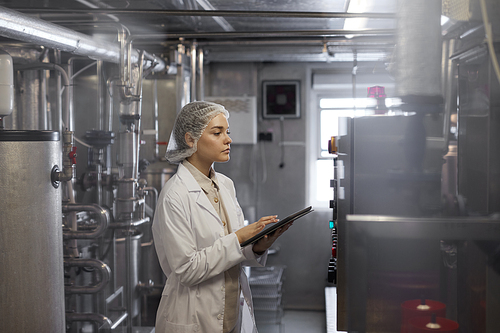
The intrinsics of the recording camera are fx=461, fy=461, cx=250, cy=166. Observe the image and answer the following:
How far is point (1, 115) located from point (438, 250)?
1875 mm

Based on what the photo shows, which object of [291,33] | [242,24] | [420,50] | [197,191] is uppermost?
[242,24]

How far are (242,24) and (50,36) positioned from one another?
1.81 m

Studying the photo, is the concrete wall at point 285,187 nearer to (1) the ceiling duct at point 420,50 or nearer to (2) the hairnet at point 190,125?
(2) the hairnet at point 190,125

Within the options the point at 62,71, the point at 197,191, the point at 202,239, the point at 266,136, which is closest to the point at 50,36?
the point at 62,71

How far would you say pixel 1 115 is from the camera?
2055 millimetres

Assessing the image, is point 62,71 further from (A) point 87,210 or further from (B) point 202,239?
(B) point 202,239

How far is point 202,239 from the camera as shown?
5.41 ft

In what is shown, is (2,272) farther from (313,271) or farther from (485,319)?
(313,271)

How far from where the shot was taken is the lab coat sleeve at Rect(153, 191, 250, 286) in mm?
1547

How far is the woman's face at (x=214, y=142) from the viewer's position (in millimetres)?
1730

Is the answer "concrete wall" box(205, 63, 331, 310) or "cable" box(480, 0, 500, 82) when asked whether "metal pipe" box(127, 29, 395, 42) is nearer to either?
"concrete wall" box(205, 63, 331, 310)

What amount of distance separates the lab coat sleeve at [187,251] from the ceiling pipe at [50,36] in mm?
1036

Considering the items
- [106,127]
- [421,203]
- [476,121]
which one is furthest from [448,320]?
[106,127]

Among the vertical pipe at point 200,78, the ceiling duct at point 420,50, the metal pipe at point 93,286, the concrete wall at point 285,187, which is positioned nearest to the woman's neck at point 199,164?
the ceiling duct at point 420,50
